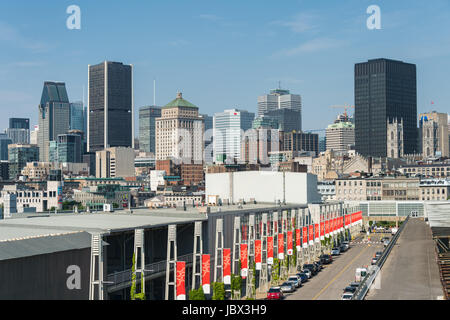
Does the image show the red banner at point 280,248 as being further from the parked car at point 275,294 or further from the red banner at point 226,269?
the red banner at point 226,269

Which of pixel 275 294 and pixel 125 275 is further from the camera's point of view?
pixel 275 294

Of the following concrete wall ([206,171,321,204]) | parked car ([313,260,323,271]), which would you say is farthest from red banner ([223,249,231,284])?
concrete wall ([206,171,321,204])

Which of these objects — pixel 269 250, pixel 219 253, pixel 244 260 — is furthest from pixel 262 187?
pixel 244 260

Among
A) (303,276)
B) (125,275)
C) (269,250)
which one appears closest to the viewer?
(125,275)

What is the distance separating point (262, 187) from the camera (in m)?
113

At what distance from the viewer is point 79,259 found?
152 feet

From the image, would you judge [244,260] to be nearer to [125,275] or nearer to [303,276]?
[125,275]

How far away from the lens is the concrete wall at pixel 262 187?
112562 millimetres

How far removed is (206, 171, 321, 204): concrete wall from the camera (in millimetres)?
112562

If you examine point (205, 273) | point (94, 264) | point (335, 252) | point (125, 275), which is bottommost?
point (335, 252)

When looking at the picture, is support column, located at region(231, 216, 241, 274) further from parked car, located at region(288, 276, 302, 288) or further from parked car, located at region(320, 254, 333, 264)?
parked car, located at region(320, 254, 333, 264)
